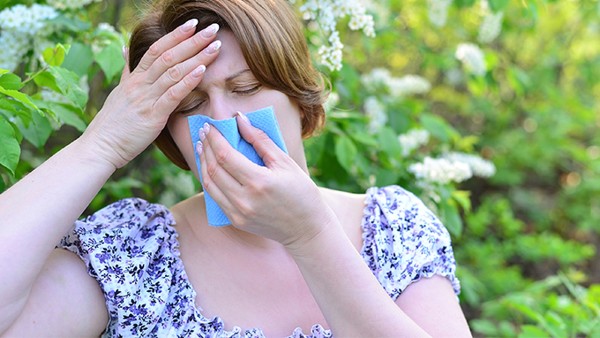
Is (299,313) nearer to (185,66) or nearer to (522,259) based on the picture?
(185,66)

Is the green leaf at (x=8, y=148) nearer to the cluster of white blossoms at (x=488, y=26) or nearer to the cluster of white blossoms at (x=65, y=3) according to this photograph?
the cluster of white blossoms at (x=65, y=3)

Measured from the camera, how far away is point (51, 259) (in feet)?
5.04

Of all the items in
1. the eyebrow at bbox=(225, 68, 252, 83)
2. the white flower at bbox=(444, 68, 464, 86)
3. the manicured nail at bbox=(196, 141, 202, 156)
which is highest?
the eyebrow at bbox=(225, 68, 252, 83)

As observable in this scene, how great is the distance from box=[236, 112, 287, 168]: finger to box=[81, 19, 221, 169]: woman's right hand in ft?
0.46

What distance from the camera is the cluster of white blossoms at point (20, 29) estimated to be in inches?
77.8

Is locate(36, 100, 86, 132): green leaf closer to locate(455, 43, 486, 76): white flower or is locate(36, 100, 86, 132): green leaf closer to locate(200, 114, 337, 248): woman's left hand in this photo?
locate(200, 114, 337, 248): woman's left hand

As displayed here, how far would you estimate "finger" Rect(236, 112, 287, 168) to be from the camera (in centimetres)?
138

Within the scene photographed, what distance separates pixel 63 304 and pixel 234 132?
0.51m

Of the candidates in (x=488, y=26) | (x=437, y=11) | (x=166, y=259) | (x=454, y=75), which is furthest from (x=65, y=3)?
(x=454, y=75)

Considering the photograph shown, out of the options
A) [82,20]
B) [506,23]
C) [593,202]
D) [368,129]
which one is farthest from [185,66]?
[593,202]

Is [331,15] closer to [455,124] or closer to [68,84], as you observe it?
[68,84]

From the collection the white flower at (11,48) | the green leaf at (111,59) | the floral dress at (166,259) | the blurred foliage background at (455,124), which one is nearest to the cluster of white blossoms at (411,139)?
the blurred foliage background at (455,124)

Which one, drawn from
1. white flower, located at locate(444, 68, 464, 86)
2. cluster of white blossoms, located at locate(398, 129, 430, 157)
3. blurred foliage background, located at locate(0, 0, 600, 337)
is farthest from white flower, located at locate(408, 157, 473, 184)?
white flower, located at locate(444, 68, 464, 86)

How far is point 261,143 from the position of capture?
1.40m
